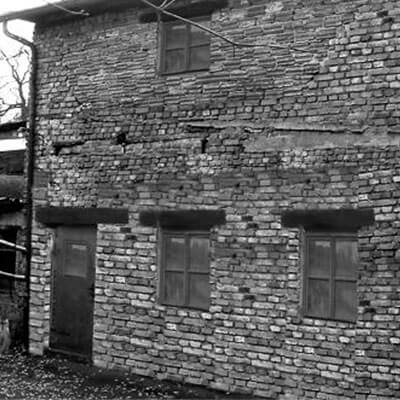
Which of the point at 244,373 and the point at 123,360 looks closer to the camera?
the point at 244,373

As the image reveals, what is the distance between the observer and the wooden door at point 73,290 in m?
8.91

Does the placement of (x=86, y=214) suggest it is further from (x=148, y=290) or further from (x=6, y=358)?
(x=6, y=358)

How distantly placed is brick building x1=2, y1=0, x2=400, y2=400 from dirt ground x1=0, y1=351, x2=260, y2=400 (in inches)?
6.8

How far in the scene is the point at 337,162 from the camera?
6914 mm

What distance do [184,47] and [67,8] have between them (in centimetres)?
174

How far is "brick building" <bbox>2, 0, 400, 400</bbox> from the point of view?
6766mm

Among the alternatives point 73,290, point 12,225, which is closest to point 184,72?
point 73,290

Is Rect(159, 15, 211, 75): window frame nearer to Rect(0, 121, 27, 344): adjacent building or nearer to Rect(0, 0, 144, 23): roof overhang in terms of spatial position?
Rect(0, 0, 144, 23): roof overhang

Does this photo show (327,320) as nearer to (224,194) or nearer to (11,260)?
(224,194)

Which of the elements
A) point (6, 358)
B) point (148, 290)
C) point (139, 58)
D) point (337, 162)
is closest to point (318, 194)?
point (337, 162)

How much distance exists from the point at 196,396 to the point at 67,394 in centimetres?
145

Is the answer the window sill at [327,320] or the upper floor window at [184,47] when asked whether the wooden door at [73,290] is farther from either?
the window sill at [327,320]

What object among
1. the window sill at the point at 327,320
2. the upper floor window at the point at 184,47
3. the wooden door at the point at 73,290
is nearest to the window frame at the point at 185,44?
the upper floor window at the point at 184,47

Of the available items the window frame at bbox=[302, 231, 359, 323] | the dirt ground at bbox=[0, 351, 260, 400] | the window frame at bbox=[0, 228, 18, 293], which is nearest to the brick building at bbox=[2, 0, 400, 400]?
the window frame at bbox=[302, 231, 359, 323]
